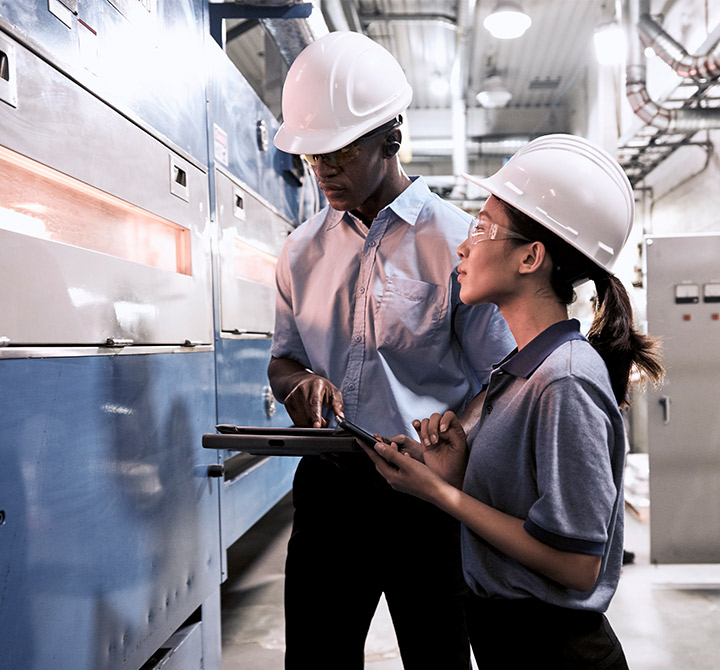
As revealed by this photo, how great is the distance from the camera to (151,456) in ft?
4.97

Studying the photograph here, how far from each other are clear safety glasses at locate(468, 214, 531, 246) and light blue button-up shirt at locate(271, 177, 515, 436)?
0.66 ft

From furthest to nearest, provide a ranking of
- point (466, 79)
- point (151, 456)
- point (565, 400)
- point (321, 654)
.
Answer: point (466, 79), point (151, 456), point (321, 654), point (565, 400)

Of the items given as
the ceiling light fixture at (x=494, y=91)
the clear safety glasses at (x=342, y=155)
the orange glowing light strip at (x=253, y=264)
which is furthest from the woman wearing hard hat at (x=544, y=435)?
the ceiling light fixture at (x=494, y=91)

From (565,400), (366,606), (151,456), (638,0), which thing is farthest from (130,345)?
(638,0)

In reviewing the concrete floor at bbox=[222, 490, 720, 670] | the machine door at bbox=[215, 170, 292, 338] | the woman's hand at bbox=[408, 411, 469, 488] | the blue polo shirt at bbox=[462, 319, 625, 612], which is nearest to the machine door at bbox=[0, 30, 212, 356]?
the machine door at bbox=[215, 170, 292, 338]

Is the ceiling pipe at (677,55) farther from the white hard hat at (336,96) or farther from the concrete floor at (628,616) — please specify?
the white hard hat at (336,96)

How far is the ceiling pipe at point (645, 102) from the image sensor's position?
5.02 m

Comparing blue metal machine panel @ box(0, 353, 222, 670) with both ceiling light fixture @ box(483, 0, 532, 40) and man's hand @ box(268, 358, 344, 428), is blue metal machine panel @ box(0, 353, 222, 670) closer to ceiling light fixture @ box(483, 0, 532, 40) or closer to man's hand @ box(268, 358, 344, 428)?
man's hand @ box(268, 358, 344, 428)

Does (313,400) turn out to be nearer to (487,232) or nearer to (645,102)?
(487,232)

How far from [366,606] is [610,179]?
3.08ft

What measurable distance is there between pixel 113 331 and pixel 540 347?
0.82 meters

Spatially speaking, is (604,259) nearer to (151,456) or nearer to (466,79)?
(151,456)

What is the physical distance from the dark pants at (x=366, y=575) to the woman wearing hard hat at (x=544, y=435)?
7.1 inches

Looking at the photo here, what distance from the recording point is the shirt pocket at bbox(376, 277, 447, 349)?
1.37 meters
